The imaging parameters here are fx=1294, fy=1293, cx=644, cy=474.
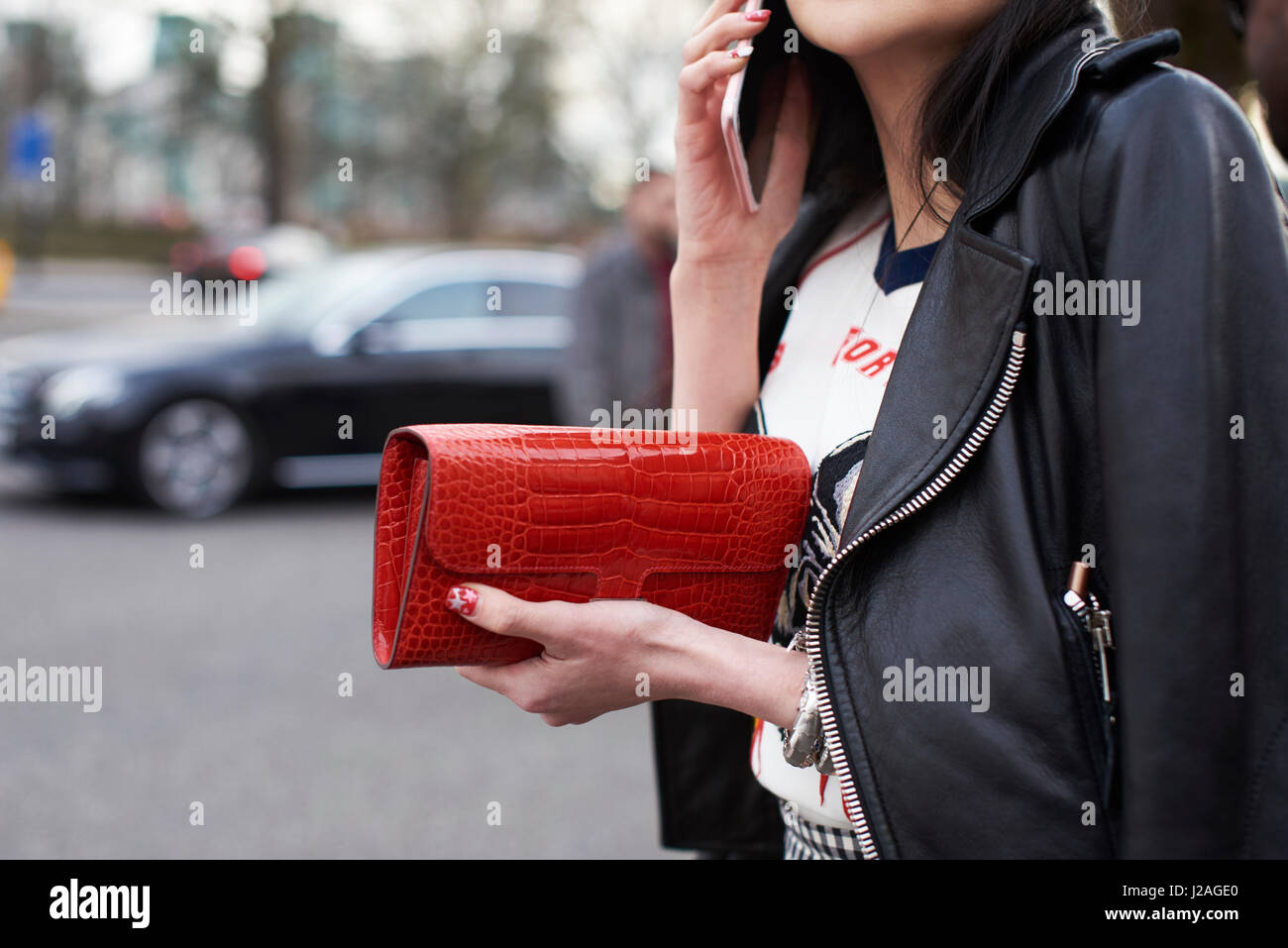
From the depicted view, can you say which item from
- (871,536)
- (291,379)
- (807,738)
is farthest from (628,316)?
(871,536)

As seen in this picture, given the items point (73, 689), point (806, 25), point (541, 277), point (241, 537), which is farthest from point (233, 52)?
point (806, 25)

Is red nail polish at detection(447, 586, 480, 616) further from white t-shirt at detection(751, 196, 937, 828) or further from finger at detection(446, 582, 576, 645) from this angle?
white t-shirt at detection(751, 196, 937, 828)

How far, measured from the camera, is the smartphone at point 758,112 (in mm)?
1728

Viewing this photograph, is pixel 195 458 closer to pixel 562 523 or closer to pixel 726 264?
pixel 726 264

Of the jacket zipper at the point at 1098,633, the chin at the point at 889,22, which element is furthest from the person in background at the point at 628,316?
the jacket zipper at the point at 1098,633

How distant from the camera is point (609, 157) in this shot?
96.0 ft

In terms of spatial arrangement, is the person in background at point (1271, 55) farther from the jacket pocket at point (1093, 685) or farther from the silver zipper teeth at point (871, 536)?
the jacket pocket at point (1093, 685)

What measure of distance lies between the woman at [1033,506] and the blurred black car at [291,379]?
6717 millimetres

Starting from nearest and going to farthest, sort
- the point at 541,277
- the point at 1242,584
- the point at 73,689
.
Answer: the point at 1242,584 < the point at 73,689 < the point at 541,277

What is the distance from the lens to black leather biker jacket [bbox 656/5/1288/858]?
3.38 ft

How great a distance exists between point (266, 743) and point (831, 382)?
3.59 meters

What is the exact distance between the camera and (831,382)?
1.55 metres
